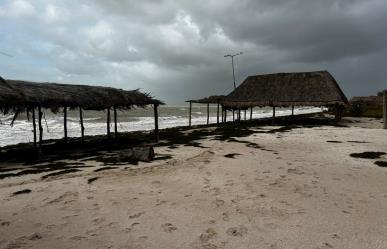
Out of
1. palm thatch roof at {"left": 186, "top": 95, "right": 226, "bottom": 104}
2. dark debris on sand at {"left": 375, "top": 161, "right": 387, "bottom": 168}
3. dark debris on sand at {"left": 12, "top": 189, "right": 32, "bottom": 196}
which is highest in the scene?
palm thatch roof at {"left": 186, "top": 95, "right": 226, "bottom": 104}

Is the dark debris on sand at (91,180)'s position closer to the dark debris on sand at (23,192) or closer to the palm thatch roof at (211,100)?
the dark debris on sand at (23,192)

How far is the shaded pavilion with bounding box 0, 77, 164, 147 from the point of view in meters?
11.6

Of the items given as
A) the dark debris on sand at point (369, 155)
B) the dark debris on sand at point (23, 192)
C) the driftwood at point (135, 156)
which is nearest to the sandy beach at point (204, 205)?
the dark debris on sand at point (23, 192)

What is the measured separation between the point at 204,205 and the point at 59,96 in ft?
27.2

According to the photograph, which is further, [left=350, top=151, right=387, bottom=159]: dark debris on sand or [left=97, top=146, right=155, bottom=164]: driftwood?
[left=350, top=151, right=387, bottom=159]: dark debris on sand

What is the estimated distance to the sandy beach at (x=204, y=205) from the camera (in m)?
5.33

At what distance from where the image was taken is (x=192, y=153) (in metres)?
13.1

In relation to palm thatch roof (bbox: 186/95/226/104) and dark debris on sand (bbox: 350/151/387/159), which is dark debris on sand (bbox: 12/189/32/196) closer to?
dark debris on sand (bbox: 350/151/387/159)

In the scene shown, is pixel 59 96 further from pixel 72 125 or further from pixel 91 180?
pixel 72 125

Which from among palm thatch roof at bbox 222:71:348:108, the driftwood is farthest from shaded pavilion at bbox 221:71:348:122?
the driftwood

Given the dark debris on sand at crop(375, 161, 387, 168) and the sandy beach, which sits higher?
the dark debris on sand at crop(375, 161, 387, 168)

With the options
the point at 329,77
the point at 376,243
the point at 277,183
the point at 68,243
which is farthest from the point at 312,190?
the point at 329,77

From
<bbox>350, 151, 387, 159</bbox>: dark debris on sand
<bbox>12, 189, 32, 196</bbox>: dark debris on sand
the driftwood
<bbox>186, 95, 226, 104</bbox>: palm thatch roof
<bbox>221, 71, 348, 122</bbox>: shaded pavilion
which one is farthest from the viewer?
<bbox>186, 95, 226, 104</bbox>: palm thatch roof

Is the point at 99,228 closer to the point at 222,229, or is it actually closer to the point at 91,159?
the point at 222,229
